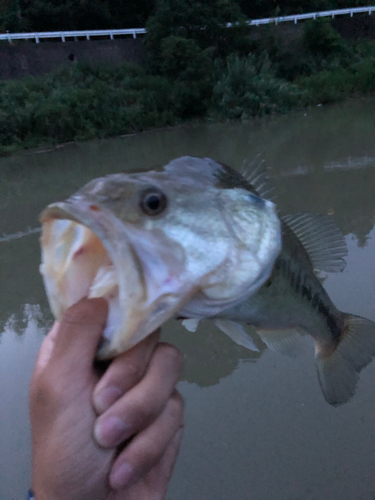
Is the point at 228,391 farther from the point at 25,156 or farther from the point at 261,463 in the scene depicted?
the point at 25,156

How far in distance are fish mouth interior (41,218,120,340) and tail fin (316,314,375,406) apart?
84 centimetres

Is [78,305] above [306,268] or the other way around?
above

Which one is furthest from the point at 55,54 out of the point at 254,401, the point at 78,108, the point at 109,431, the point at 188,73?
the point at 109,431

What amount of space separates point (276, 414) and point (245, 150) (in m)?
4.39

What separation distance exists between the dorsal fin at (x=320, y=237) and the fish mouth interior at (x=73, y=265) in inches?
23.6

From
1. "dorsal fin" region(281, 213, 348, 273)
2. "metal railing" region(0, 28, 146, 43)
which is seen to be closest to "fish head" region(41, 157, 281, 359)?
"dorsal fin" region(281, 213, 348, 273)

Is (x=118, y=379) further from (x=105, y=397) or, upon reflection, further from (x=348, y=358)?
(x=348, y=358)

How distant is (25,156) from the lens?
702 cm

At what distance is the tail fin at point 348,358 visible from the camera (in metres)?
1.21

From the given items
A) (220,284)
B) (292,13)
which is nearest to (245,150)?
(220,284)

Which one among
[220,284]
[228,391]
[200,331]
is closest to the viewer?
[220,284]

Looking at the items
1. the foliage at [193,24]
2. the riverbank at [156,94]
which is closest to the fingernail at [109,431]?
the riverbank at [156,94]

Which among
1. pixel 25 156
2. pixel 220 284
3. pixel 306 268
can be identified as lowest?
pixel 25 156

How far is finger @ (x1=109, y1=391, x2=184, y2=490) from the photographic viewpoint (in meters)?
0.70
